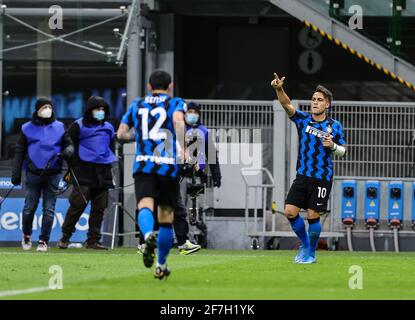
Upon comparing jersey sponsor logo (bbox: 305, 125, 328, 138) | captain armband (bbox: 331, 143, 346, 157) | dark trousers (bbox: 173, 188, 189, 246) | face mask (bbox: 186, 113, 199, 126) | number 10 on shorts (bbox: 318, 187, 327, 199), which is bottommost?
dark trousers (bbox: 173, 188, 189, 246)

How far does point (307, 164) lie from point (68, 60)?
384 inches

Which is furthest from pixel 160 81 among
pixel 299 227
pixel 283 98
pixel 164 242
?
pixel 299 227

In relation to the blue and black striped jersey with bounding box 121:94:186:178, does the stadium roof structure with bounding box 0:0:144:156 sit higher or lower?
higher

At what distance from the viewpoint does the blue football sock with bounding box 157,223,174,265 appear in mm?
13312

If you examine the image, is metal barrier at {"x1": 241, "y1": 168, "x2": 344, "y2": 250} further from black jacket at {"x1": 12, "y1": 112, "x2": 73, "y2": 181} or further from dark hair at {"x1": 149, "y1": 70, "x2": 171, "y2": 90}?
dark hair at {"x1": 149, "y1": 70, "x2": 171, "y2": 90}

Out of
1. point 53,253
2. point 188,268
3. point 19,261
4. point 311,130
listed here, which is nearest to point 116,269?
point 188,268

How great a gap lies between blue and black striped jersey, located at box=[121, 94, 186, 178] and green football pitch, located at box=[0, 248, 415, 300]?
107 cm

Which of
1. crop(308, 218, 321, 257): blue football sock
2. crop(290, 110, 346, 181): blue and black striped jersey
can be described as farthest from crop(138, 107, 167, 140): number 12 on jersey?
crop(308, 218, 321, 257): blue football sock

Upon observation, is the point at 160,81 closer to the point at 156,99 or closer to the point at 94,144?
the point at 156,99

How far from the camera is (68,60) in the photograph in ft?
85.7

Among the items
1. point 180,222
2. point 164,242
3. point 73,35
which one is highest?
point 73,35

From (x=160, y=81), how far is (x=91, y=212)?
801 cm

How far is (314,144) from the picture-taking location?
56.8 feet
